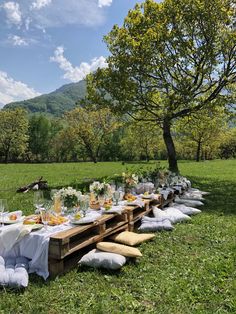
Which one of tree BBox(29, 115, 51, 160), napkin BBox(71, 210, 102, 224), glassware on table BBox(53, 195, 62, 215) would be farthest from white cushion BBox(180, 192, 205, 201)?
tree BBox(29, 115, 51, 160)

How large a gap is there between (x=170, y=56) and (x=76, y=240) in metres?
11.2

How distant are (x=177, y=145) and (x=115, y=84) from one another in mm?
48538

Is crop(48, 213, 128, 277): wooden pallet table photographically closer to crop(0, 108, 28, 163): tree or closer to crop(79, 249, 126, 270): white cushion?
crop(79, 249, 126, 270): white cushion

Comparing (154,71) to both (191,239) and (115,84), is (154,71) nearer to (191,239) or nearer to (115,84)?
(115,84)

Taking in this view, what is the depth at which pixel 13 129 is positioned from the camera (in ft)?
170

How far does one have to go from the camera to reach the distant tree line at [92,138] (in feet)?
138

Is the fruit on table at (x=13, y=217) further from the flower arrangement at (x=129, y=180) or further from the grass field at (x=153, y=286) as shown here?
the flower arrangement at (x=129, y=180)

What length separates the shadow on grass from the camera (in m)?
9.57

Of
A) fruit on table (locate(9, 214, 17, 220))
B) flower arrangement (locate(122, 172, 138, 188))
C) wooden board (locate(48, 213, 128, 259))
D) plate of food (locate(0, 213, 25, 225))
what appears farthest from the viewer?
flower arrangement (locate(122, 172, 138, 188))

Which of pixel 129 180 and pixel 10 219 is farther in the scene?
pixel 129 180

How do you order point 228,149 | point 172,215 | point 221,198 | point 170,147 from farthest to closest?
point 228,149
point 170,147
point 221,198
point 172,215

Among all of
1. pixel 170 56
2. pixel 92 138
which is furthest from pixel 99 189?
pixel 92 138

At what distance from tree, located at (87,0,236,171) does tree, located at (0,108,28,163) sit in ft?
128

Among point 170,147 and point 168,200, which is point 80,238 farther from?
point 170,147
